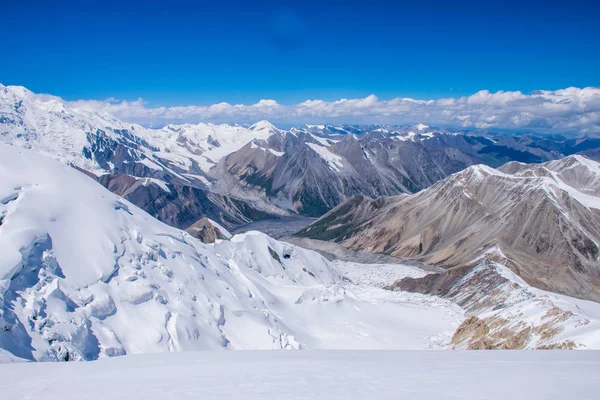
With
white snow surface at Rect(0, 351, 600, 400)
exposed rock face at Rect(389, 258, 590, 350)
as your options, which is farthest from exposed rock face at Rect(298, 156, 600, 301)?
white snow surface at Rect(0, 351, 600, 400)

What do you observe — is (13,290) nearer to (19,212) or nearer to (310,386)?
(19,212)

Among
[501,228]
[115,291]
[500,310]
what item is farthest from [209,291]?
[501,228]

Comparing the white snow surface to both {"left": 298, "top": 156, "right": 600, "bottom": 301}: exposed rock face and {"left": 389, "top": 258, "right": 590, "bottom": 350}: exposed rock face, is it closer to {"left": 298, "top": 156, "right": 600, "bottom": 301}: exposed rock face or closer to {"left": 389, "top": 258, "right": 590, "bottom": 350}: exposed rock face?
{"left": 389, "top": 258, "right": 590, "bottom": 350}: exposed rock face

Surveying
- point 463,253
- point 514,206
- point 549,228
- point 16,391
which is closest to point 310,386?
point 16,391

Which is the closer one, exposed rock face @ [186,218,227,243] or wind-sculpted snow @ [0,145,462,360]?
wind-sculpted snow @ [0,145,462,360]

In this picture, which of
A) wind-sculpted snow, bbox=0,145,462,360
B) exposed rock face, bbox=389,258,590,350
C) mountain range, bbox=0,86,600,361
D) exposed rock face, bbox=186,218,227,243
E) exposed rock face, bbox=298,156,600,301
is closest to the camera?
wind-sculpted snow, bbox=0,145,462,360
